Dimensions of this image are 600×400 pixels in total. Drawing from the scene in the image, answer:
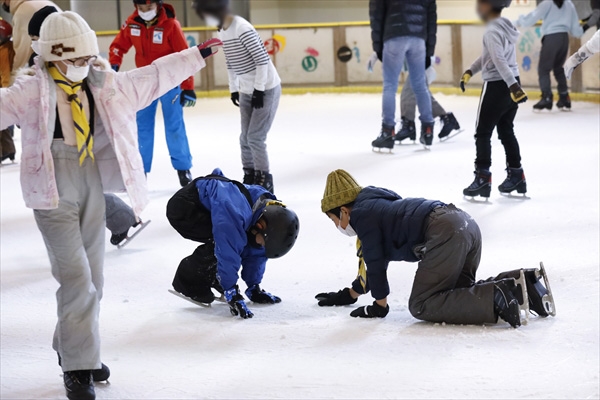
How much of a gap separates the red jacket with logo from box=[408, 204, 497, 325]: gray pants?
3.42m

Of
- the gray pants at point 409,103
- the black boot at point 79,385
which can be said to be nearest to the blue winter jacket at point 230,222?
the black boot at point 79,385

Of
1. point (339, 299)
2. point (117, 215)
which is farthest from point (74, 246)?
point (117, 215)

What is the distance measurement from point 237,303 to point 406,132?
5.35 m

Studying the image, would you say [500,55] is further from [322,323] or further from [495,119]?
[322,323]

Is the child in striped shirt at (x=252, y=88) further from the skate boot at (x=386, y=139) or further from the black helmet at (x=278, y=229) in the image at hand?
the black helmet at (x=278, y=229)

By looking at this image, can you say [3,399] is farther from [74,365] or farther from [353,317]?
[353,317]

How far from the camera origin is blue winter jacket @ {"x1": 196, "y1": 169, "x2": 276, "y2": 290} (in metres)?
4.13

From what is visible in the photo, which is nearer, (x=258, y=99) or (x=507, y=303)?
(x=507, y=303)

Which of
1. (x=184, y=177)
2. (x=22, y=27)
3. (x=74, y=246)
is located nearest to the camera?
(x=74, y=246)

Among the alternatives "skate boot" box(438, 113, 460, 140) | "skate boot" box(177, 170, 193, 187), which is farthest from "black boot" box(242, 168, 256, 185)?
"skate boot" box(438, 113, 460, 140)

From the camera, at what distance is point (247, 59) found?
662 cm

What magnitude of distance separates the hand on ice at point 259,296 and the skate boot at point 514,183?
8.79 feet

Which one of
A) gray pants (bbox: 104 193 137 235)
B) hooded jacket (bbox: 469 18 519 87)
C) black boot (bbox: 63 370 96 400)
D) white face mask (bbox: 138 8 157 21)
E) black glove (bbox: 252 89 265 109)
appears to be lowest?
black boot (bbox: 63 370 96 400)

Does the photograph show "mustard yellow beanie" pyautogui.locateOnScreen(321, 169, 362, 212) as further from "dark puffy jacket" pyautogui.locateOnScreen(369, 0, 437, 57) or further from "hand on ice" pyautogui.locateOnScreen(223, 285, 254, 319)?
"dark puffy jacket" pyautogui.locateOnScreen(369, 0, 437, 57)
